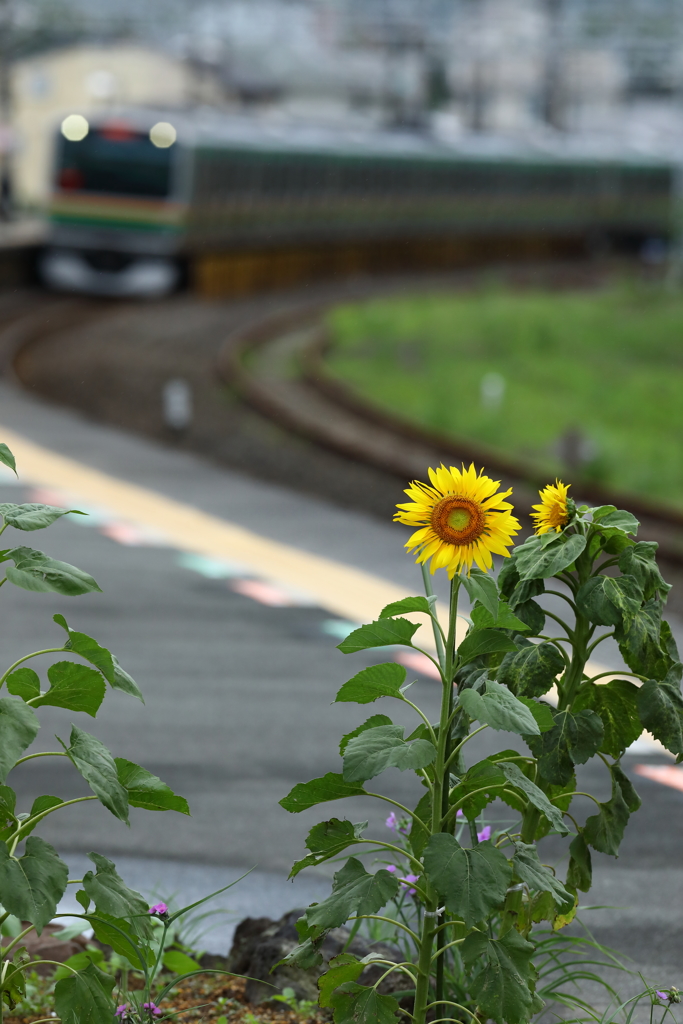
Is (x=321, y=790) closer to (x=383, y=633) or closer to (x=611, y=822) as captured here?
(x=383, y=633)

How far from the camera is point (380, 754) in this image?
2.36 m

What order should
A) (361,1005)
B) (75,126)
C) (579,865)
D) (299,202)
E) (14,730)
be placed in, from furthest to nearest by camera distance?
(299,202) < (75,126) < (579,865) < (361,1005) < (14,730)

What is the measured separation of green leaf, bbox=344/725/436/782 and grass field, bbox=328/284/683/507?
32.2ft

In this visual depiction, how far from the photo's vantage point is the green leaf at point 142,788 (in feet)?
8.23

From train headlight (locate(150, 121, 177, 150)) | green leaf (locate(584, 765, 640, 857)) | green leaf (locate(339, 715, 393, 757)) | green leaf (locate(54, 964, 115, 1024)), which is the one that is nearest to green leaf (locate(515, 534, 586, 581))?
green leaf (locate(339, 715, 393, 757))

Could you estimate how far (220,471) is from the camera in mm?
11359

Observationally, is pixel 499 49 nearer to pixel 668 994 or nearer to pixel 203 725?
pixel 203 725

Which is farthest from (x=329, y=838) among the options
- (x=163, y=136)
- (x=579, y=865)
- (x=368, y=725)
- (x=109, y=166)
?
(x=163, y=136)

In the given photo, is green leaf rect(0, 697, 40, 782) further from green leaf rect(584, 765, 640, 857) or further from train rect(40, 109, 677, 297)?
train rect(40, 109, 677, 297)

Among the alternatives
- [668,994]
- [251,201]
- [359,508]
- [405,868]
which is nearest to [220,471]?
[359,508]

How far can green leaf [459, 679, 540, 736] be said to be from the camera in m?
2.28

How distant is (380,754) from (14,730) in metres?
0.61

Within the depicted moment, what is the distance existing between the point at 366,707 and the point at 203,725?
0.73 metres

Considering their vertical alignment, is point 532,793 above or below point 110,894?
above
